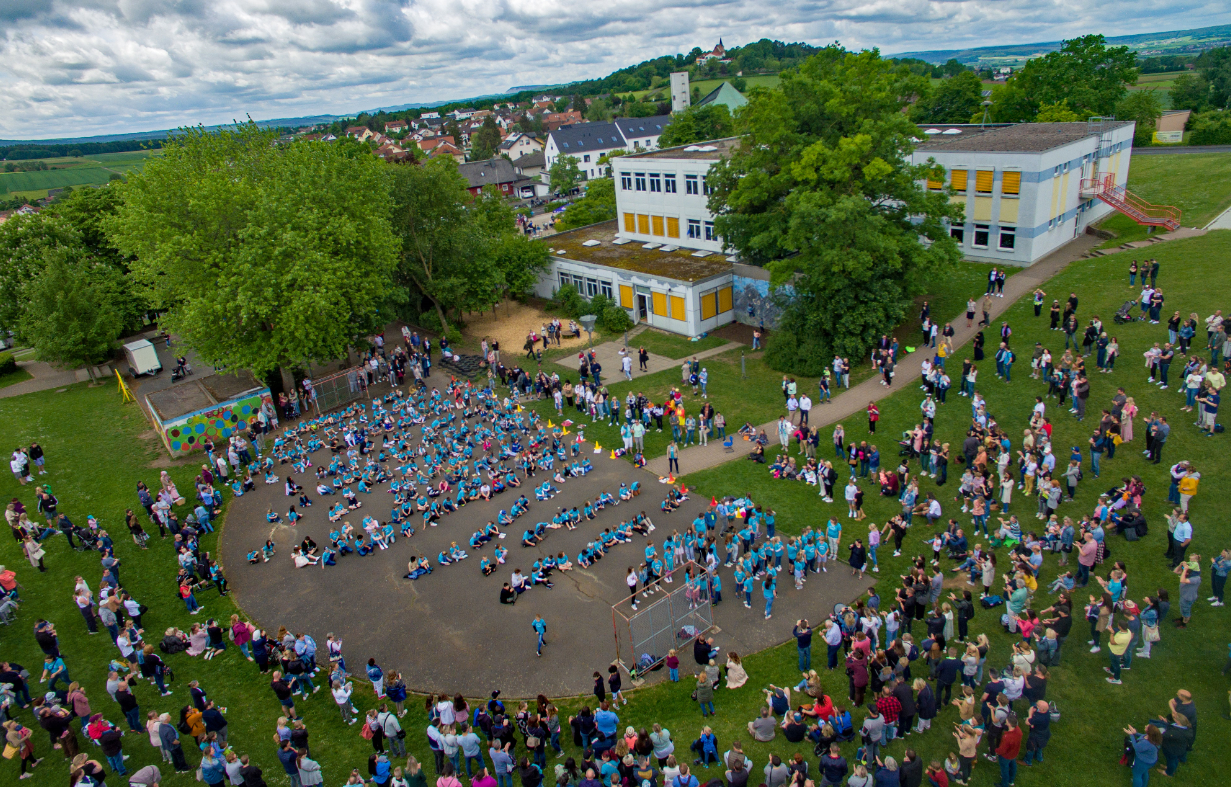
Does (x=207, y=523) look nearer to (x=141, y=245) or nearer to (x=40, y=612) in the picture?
(x=40, y=612)

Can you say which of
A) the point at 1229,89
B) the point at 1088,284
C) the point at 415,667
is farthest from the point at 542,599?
the point at 1229,89

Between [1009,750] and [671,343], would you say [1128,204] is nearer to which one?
[671,343]

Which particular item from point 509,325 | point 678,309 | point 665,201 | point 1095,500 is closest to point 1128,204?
point 678,309

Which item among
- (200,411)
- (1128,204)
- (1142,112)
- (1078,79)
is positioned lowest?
(200,411)

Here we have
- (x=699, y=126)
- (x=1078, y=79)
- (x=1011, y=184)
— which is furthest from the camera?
(x=699, y=126)

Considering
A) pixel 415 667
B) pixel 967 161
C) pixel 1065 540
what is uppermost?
pixel 967 161

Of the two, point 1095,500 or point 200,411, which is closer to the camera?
point 1095,500

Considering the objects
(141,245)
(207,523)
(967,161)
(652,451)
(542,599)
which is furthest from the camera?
(967,161)
